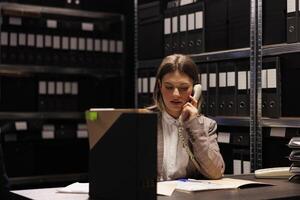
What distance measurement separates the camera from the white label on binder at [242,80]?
3.11m

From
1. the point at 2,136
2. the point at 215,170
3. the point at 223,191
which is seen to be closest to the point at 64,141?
the point at 2,136

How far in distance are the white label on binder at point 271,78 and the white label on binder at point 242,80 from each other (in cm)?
18

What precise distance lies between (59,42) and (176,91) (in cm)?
213

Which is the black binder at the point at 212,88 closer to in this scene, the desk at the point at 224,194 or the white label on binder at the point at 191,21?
the white label on binder at the point at 191,21

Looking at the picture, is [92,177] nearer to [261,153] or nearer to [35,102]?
[261,153]

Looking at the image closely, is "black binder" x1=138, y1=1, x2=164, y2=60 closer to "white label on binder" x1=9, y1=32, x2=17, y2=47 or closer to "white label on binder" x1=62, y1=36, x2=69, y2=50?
"white label on binder" x1=62, y1=36, x2=69, y2=50

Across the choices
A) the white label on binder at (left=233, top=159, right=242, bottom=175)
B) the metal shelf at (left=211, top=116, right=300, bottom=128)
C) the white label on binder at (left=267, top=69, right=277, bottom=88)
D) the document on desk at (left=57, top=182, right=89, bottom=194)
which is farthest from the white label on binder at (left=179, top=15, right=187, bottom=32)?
the document on desk at (left=57, top=182, right=89, bottom=194)

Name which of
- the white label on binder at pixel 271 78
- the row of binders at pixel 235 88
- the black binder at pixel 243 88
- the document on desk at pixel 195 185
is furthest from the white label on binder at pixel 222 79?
the document on desk at pixel 195 185

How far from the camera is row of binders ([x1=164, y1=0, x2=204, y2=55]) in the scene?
3467 mm

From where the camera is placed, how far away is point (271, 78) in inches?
116

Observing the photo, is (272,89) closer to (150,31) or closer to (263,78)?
(263,78)

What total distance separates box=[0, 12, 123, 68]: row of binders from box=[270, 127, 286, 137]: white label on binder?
192 cm

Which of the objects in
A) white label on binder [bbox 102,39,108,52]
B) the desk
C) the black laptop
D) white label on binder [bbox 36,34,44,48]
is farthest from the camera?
white label on binder [bbox 102,39,108,52]

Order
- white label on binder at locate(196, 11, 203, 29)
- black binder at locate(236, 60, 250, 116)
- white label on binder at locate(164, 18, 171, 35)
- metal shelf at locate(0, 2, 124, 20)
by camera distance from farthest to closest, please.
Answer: metal shelf at locate(0, 2, 124, 20)
white label on binder at locate(164, 18, 171, 35)
white label on binder at locate(196, 11, 203, 29)
black binder at locate(236, 60, 250, 116)
